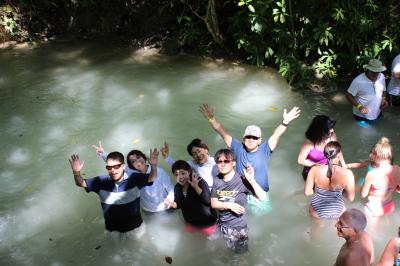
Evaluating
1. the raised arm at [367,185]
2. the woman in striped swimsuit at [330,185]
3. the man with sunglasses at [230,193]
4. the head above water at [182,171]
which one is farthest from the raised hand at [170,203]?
the raised arm at [367,185]

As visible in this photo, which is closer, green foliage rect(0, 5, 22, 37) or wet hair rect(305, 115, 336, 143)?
wet hair rect(305, 115, 336, 143)

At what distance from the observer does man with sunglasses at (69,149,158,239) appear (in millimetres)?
4785

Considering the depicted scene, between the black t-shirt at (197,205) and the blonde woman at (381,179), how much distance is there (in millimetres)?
1823

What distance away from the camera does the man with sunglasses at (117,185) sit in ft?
15.7

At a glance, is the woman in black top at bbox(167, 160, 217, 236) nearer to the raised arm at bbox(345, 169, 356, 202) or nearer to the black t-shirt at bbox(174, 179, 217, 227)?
the black t-shirt at bbox(174, 179, 217, 227)

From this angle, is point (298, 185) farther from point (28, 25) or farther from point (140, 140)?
point (28, 25)

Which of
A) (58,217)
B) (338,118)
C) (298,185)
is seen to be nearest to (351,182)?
(298,185)

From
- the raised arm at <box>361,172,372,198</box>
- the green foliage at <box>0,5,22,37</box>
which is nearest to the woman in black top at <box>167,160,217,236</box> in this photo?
the raised arm at <box>361,172,372,198</box>

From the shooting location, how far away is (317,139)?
210 inches

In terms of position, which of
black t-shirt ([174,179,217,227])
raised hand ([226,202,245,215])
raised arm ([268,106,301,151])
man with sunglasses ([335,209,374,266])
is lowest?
black t-shirt ([174,179,217,227])

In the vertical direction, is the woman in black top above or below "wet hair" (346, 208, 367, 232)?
below

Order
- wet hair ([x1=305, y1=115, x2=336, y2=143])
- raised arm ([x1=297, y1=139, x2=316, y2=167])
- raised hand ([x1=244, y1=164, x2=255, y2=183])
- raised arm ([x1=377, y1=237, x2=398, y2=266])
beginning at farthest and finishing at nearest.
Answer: raised arm ([x1=297, y1=139, x2=316, y2=167]) < wet hair ([x1=305, y1=115, x2=336, y2=143]) < raised hand ([x1=244, y1=164, x2=255, y2=183]) < raised arm ([x1=377, y1=237, x2=398, y2=266])

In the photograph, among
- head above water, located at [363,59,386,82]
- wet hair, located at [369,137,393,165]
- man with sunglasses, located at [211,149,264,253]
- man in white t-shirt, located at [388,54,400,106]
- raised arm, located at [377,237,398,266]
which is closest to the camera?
raised arm, located at [377,237,398,266]

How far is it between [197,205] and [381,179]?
2.10 meters
